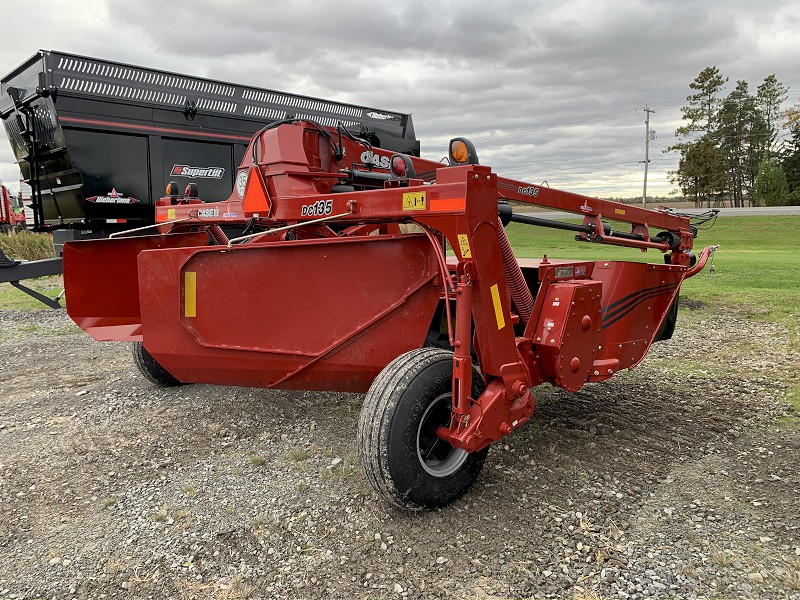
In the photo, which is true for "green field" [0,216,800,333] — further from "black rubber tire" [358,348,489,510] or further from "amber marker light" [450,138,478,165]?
"black rubber tire" [358,348,489,510]

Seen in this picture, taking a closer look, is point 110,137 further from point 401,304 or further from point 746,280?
point 746,280

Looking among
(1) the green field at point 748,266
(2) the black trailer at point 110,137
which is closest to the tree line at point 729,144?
(1) the green field at point 748,266

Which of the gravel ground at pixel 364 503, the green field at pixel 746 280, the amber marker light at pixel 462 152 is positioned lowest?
the gravel ground at pixel 364 503

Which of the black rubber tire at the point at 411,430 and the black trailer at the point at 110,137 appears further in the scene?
the black trailer at the point at 110,137

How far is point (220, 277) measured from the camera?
346 cm

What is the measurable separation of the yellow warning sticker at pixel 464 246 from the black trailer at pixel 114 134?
377 cm

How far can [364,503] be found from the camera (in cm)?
308

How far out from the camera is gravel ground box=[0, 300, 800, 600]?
2512 mm

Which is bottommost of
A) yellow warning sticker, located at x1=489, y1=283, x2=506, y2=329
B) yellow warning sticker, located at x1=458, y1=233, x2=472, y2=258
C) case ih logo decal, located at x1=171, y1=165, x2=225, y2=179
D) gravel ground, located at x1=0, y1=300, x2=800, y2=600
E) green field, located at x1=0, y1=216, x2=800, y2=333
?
gravel ground, located at x1=0, y1=300, x2=800, y2=600

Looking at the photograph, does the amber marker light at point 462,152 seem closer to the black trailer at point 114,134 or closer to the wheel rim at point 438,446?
the wheel rim at point 438,446

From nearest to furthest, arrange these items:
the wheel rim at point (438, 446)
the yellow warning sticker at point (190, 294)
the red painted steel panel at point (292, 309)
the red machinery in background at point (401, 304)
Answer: the red machinery in background at point (401, 304)
the wheel rim at point (438, 446)
the red painted steel panel at point (292, 309)
the yellow warning sticker at point (190, 294)

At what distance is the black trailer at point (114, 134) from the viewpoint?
6.36 m

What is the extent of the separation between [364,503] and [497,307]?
116 cm

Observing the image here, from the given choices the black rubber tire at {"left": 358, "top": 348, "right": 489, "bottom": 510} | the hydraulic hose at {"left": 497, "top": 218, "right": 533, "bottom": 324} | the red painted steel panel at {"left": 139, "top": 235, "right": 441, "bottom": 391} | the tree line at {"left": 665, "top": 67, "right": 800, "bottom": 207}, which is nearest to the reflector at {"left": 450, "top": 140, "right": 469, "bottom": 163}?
the hydraulic hose at {"left": 497, "top": 218, "right": 533, "bottom": 324}
